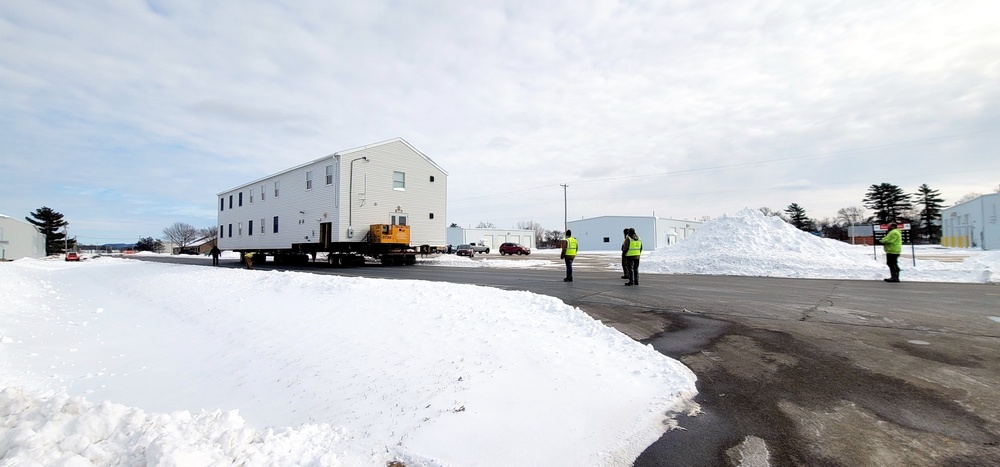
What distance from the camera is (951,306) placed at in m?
8.62

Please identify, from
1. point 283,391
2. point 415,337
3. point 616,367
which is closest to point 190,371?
point 283,391

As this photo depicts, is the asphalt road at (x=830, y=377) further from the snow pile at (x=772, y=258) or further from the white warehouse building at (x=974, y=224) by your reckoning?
the white warehouse building at (x=974, y=224)

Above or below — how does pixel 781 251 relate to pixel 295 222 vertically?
below

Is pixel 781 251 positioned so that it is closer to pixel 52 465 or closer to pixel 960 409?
pixel 960 409

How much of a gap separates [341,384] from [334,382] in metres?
0.12

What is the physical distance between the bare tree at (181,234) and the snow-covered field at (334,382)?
12192 centimetres

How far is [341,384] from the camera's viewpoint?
4215 millimetres

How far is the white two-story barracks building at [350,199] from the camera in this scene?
24016 mm

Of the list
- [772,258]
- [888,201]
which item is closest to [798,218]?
[888,201]

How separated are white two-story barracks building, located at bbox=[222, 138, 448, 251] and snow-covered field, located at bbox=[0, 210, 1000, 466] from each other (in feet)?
46.8

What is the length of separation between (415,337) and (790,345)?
4811 millimetres

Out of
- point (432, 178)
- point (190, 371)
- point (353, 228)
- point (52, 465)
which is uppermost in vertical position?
point (432, 178)

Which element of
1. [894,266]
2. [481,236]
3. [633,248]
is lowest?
[894,266]

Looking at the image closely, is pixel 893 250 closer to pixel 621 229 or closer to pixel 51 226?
pixel 621 229
